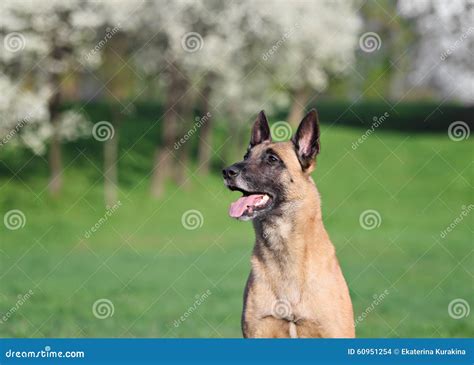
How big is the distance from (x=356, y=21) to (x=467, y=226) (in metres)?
7.55

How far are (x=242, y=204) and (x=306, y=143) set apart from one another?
0.81 metres

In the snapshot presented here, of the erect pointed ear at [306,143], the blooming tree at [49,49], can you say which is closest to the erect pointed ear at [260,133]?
the erect pointed ear at [306,143]

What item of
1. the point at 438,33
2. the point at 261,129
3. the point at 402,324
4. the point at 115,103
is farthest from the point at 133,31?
the point at 261,129

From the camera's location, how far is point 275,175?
7258mm

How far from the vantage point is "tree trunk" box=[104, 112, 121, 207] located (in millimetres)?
26608

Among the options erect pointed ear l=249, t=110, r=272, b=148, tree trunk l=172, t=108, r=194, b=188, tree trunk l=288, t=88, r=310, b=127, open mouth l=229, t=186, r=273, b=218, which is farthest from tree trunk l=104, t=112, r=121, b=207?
open mouth l=229, t=186, r=273, b=218

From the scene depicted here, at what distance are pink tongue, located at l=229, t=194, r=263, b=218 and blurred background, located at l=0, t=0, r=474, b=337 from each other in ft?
19.1

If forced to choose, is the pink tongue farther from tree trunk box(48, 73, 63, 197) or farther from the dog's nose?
tree trunk box(48, 73, 63, 197)

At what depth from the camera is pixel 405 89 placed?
103 ft

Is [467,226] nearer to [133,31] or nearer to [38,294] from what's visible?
[133,31]

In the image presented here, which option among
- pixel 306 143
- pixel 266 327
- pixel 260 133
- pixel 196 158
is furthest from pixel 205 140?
pixel 266 327

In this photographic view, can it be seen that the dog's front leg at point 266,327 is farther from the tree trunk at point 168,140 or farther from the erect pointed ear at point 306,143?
the tree trunk at point 168,140

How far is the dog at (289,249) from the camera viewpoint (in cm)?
702

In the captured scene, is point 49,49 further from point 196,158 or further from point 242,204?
point 242,204
